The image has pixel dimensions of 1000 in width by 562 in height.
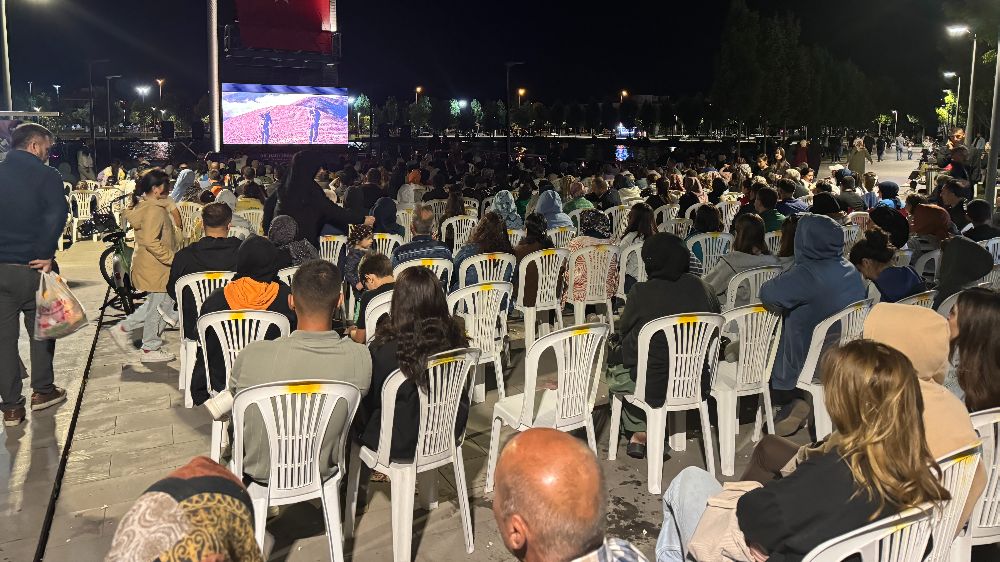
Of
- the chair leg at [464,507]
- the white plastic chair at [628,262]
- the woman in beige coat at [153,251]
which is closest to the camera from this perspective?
the chair leg at [464,507]

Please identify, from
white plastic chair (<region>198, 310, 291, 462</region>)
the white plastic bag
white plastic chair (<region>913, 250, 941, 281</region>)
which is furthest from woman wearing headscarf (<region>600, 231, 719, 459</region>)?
the white plastic bag

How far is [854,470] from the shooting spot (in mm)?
2283

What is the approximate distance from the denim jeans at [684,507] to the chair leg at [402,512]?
1.22 meters

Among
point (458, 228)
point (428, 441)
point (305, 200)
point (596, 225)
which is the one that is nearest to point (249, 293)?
point (428, 441)

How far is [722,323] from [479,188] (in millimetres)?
8879

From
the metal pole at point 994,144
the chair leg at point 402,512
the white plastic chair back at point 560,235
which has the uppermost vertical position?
the metal pole at point 994,144

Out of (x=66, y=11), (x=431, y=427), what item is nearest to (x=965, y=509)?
(x=431, y=427)

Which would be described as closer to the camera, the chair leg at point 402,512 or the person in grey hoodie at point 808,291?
the chair leg at point 402,512

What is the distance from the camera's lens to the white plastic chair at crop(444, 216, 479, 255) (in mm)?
9125

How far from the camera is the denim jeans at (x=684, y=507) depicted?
264cm

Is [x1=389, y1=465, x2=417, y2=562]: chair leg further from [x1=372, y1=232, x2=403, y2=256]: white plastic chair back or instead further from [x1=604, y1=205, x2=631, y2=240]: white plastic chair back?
[x1=604, y1=205, x2=631, y2=240]: white plastic chair back

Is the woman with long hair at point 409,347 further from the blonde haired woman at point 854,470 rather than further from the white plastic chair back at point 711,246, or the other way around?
the white plastic chair back at point 711,246

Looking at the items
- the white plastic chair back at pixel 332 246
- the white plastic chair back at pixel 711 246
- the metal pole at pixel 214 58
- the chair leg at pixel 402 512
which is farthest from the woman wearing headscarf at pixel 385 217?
the metal pole at pixel 214 58

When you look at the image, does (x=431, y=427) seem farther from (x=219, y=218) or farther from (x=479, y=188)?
(x=479, y=188)
